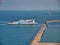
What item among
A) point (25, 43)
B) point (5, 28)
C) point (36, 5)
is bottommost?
point (25, 43)

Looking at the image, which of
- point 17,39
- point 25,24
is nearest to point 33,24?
point 25,24

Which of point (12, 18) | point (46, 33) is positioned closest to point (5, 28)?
point (12, 18)

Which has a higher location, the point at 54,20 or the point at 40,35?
the point at 54,20

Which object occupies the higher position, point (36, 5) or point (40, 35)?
point (36, 5)

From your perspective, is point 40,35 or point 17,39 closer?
point 17,39

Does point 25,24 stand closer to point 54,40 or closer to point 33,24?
point 33,24

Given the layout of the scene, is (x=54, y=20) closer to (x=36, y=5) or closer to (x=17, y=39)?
(x=36, y=5)
